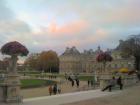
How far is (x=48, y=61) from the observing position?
17088 cm

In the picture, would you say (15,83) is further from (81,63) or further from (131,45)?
(81,63)

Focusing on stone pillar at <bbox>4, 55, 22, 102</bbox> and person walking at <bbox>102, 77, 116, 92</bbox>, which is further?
person walking at <bbox>102, 77, 116, 92</bbox>

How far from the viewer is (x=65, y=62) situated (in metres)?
194

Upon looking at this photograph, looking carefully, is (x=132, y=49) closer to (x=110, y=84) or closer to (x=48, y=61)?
(x=110, y=84)

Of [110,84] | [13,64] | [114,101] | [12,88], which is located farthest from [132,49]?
[12,88]

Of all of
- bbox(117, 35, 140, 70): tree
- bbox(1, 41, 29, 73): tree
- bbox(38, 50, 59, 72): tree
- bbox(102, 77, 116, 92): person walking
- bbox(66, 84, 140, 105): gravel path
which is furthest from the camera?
bbox(38, 50, 59, 72): tree

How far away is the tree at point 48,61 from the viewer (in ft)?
562

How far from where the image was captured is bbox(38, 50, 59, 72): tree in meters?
171

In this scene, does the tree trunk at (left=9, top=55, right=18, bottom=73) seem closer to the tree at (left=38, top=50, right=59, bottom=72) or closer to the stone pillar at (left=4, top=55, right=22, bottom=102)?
the stone pillar at (left=4, top=55, right=22, bottom=102)

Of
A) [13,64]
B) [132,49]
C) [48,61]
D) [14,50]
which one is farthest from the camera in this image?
[48,61]

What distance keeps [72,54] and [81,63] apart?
8462 mm

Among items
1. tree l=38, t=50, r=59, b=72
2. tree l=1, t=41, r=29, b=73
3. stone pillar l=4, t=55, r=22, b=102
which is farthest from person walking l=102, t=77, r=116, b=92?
tree l=38, t=50, r=59, b=72

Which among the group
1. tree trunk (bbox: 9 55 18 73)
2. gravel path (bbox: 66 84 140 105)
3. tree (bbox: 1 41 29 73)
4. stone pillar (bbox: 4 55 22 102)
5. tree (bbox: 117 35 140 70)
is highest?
tree (bbox: 117 35 140 70)

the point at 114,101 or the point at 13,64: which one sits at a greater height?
the point at 13,64
